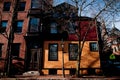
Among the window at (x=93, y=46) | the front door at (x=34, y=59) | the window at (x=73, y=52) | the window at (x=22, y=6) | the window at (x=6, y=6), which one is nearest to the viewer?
the front door at (x=34, y=59)

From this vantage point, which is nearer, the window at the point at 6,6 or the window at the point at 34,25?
the window at the point at 34,25

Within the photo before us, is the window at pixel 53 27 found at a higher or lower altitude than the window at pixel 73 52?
higher

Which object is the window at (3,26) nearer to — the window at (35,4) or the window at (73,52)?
the window at (35,4)

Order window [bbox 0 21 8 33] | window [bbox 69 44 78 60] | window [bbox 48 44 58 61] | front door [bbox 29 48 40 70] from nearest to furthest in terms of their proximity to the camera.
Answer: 1. front door [bbox 29 48 40 70]
2. window [bbox 48 44 58 61]
3. window [bbox 69 44 78 60]
4. window [bbox 0 21 8 33]

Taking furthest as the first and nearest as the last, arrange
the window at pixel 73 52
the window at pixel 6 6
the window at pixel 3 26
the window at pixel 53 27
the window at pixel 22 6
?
the window at pixel 6 6
the window at pixel 22 6
the window at pixel 3 26
the window at pixel 53 27
the window at pixel 73 52

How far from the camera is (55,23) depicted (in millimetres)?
26719

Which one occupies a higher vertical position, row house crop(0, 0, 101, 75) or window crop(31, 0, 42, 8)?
window crop(31, 0, 42, 8)

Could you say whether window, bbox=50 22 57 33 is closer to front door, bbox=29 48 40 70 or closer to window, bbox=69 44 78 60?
window, bbox=69 44 78 60

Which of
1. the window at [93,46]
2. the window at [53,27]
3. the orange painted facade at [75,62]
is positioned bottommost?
the orange painted facade at [75,62]

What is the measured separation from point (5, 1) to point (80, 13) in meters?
13.0

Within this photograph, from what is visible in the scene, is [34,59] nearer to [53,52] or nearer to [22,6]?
[53,52]

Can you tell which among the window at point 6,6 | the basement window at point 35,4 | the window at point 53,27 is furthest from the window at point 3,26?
the window at point 53,27

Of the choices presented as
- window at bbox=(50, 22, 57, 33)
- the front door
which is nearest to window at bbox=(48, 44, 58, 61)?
the front door

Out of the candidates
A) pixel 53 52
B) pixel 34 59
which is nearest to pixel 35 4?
pixel 53 52
